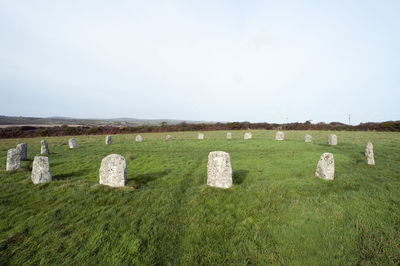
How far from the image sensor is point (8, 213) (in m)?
5.42

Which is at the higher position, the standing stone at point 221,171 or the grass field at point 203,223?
the standing stone at point 221,171

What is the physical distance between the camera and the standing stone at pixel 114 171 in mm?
7562

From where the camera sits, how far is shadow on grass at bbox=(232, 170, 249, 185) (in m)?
8.74

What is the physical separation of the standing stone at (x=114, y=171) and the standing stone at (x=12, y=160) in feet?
22.4

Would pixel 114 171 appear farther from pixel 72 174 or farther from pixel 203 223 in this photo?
pixel 203 223

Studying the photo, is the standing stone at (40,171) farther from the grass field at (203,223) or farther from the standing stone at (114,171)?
the standing stone at (114,171)

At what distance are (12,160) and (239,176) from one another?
12785 millimetres

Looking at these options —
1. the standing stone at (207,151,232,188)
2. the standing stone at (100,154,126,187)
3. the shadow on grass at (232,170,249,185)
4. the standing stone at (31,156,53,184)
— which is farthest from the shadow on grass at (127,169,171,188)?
the shadow on grass at (232,170,249,185)

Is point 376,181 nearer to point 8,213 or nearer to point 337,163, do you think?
point 337,163

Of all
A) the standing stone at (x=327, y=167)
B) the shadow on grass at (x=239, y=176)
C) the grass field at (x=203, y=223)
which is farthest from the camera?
the shadow on grass at (x=239, y=176)

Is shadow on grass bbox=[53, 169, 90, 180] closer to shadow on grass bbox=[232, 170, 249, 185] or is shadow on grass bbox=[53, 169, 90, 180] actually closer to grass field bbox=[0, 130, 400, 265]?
grass field bbox=[0, 130, 400, 265]

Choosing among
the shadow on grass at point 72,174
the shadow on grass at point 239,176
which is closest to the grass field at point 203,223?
the shadow on grass at point 239,176

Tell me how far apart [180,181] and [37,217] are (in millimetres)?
5353

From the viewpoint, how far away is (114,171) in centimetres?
758
